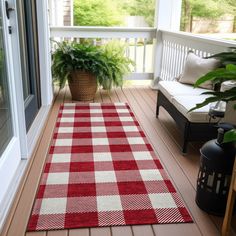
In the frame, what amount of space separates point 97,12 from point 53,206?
6.92 m

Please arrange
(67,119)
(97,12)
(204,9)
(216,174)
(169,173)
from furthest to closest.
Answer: (97,12)
(204,9)
(67,119)
(169,173)
(216,174)

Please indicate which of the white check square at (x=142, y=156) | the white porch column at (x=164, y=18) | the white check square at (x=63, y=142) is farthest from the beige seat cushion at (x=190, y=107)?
the white porch column at (x=164, y=18)

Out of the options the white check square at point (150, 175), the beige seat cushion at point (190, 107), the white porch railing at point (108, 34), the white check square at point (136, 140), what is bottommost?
the white check square at point (150, 175)

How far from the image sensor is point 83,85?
13.1 ft

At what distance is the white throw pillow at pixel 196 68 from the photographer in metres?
2.91

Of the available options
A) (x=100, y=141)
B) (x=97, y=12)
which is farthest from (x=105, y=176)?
(x=97, y=12)

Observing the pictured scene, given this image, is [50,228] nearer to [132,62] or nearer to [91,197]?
[91,197]

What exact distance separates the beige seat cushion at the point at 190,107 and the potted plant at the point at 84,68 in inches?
61.1

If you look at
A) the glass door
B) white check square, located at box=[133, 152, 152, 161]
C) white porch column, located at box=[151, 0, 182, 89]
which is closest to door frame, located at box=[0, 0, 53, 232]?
the glass door

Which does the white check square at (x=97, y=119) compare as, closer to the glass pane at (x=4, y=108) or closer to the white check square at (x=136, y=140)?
the white check square at (x=136, y=140)

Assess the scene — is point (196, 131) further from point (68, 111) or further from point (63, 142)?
point (68, 111)

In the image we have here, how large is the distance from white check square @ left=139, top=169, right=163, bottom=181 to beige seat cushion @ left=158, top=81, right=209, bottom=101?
915 mm

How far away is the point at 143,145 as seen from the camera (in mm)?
2682

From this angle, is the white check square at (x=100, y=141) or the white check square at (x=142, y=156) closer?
the white check square at (x=142, y=156)
